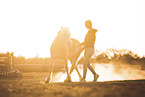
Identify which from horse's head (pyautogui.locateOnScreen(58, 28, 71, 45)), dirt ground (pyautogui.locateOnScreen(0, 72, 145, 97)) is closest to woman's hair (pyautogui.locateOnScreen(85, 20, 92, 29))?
horse's head (pyautogui.locateOnScreen(58, 28, 71, 45))

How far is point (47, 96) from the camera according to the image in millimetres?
4941

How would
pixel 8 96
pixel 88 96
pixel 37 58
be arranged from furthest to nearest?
1. pixel 37 58
2. pixel 8 96
3. pixel 88 96

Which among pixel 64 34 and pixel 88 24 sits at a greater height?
pixel 88 24

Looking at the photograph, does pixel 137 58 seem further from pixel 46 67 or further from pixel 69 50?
pixel 69 50

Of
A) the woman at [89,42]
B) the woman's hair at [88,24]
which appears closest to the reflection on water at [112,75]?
the woman at [89,42]

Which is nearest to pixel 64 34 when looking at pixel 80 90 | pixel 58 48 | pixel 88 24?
pixel 58 48

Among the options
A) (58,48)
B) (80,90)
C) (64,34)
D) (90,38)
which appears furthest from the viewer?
(64,34)

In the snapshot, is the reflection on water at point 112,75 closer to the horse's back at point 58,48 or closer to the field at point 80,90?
the horse's back at point 58,48

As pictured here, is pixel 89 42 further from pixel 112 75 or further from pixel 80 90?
pixel 112 75

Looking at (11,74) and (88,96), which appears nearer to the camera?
(88,96)

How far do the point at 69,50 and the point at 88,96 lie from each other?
741 cm

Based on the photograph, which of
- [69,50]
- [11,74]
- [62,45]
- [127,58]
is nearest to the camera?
[62,45]

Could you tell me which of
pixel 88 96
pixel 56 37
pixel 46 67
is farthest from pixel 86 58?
pixel 46 67

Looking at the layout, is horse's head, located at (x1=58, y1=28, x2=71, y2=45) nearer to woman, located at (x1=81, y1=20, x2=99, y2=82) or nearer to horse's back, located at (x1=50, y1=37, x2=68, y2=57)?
horse's back, located at (x1=50, y1=37, x2=68, y2=57)
